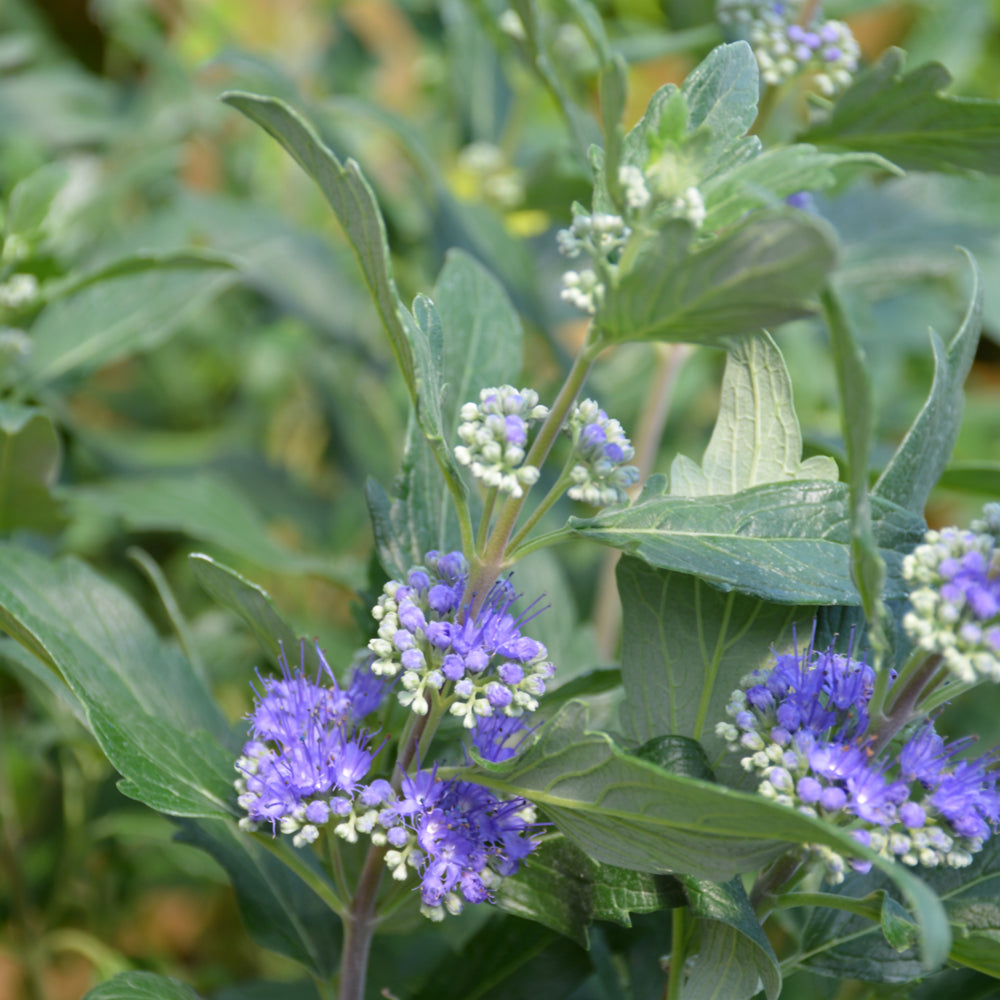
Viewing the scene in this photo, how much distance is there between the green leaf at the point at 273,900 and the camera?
2.81ft

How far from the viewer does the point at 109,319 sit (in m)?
1.27

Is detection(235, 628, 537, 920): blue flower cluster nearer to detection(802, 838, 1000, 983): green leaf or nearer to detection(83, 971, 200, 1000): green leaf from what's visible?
detection(83, 971, 200, 1000): green leaf

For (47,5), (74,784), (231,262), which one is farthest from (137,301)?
(47,5)

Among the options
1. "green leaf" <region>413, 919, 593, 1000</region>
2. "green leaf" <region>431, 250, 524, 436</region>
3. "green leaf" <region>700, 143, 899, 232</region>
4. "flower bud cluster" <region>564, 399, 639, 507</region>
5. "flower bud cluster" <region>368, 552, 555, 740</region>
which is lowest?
"green leaf" <region>413, 919, 593, 1000</region>

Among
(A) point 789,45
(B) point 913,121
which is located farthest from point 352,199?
(A) point 789,45

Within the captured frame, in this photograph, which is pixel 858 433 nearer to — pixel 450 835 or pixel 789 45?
pixel 450 835

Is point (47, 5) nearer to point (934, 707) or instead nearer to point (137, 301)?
point (137, 301)

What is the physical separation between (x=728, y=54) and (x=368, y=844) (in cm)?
62

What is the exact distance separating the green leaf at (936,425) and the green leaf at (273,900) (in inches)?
20.0

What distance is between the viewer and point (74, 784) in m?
1.44

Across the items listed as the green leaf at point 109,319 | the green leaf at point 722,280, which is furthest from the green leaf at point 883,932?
the green leaf at point 109,319

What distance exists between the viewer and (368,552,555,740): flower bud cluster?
651mm

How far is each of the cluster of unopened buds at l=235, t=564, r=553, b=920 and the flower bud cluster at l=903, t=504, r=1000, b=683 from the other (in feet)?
0.73

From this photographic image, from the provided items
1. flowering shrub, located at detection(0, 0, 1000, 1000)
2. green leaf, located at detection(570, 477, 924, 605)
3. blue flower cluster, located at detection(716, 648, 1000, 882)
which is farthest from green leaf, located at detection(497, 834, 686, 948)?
green leaf, located at detection(570, 477, 924, 605)
